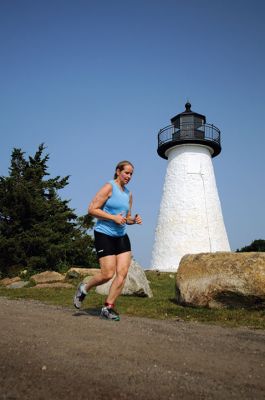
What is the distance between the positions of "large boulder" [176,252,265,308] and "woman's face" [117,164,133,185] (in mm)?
2919

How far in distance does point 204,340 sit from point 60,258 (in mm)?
17859

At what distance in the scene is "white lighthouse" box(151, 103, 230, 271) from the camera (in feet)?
82.7

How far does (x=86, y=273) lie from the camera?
16.7 m

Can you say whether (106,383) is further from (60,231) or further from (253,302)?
(60,231)

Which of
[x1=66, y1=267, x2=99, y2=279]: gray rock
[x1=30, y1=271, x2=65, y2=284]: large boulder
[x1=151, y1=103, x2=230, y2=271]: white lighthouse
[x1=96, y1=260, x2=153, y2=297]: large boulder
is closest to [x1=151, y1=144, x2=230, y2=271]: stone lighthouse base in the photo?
[x1=151, y1=103, x2=230, y2=271]: white lighthouse

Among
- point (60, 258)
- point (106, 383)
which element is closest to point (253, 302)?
point (106, 383)

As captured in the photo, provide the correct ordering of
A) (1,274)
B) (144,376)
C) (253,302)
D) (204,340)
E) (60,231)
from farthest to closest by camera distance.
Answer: (60,231)
(1,274)
(253,302)
(204,340)
(144,376)

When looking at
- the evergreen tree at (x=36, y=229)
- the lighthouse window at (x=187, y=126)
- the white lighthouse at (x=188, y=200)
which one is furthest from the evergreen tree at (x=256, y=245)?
the evergreen tree at (x=36, y=229)

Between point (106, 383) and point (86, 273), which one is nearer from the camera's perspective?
point (106, 383)

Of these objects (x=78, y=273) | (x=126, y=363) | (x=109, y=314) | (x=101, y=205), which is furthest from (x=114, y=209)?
(x=78, y=273)

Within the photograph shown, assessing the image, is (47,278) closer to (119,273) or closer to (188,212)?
(119,273)

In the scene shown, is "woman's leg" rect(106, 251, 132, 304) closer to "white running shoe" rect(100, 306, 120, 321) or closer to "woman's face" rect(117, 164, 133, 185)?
"white running shoe" rect(100, 306, 120, 321)

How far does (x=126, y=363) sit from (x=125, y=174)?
3.55m

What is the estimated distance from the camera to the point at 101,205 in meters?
5.88
